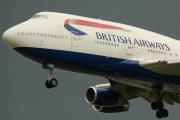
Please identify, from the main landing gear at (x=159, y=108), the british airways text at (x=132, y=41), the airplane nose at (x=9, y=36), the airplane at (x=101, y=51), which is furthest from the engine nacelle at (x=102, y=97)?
the airplane nose at (x=9, y=36)

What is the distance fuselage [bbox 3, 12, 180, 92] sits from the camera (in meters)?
58.8

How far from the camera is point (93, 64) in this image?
60531mm

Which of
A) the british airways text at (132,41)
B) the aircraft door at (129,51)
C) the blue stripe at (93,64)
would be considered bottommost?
the blue stripe at (93,64)

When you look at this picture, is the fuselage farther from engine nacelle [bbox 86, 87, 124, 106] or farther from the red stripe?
engine nacelle [bbox 86, 87, 124, 106]

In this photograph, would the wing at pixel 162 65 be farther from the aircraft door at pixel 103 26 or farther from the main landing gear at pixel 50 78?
the main landing gear at pixel 50 78

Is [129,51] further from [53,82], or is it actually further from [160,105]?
[53,82]

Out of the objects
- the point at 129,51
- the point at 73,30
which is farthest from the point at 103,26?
the point at 73,30

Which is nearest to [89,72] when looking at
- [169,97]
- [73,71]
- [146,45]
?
[73,71]

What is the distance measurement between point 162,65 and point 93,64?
5.23 m

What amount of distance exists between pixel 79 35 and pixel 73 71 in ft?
9.32

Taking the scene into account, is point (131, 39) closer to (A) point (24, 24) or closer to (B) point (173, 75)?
(B) point (173, 75)

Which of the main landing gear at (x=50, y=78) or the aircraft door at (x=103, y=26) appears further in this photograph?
the aircraft door at (x=103, y=26)

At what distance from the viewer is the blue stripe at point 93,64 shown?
5894cm

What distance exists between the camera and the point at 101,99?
6694 centimetres
